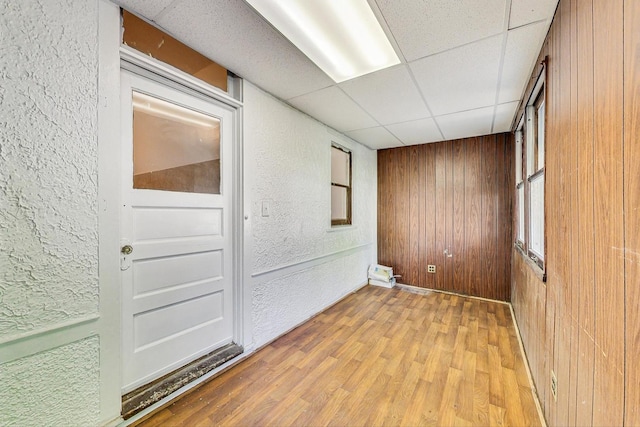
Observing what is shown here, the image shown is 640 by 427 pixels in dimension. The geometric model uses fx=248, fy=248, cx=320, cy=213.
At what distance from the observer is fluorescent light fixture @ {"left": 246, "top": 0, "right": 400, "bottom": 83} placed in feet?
4.50

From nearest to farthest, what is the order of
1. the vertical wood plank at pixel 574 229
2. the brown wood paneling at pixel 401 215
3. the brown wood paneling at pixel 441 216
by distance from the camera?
the vertical wood plank at pixel 574 229 → the brown wood paneling at pixel 441 216 → the brown wood paneling at pixel 401 215

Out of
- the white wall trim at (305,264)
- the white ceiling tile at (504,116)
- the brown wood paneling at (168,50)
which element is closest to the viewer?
the brown wood paneling at (168,50)

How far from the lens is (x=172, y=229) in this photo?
1.74 m

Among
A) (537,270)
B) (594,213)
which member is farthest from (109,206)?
(537,270)

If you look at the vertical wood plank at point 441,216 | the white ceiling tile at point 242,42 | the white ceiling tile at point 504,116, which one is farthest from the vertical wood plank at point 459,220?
the white ceiling tile at point 242,42

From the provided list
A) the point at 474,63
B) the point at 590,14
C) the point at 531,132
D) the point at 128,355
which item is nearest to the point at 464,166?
the point at 531,132

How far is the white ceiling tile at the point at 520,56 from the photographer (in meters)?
1.50

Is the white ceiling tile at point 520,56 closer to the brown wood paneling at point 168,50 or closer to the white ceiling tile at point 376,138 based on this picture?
the white ceiling tile at point 376,138

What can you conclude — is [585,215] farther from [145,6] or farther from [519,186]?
[145,6]

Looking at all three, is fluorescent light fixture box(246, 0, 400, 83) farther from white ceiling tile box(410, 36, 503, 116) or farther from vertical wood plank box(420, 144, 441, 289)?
vertical wood plank box(420, 144, 441, 289)

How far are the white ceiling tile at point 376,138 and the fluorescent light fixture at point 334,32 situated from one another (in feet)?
4.78

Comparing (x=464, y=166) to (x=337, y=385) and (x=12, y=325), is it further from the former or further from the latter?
(x=12, y=325)

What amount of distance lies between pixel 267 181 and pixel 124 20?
4.48 feet

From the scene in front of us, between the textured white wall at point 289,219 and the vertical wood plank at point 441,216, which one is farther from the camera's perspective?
the vertical wood plank at point 441,216
